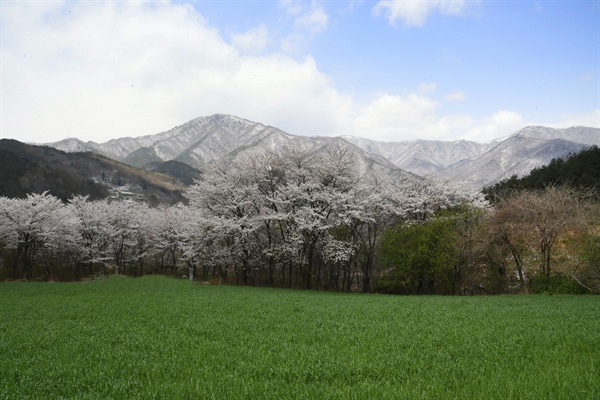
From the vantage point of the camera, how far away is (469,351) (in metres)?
8.38

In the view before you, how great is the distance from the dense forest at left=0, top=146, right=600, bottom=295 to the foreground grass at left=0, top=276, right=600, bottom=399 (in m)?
17.8

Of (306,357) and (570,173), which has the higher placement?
(570,173)

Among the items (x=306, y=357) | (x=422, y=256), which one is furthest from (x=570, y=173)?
(x=306, y=357)

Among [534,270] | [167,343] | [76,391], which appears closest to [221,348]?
[167,343]

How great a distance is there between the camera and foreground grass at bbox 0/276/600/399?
19.4 feet

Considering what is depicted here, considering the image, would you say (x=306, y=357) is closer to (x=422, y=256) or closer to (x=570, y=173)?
(x=422, y=256)

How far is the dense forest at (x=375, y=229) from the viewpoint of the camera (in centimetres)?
2875

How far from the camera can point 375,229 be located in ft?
131

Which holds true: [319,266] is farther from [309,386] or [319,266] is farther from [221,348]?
[309,386]

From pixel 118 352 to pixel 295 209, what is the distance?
29037 mm

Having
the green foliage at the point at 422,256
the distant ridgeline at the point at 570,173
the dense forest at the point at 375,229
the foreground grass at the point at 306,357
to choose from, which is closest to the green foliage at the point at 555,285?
the dense forest at the point at 375,229

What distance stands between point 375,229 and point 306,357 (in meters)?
32.9

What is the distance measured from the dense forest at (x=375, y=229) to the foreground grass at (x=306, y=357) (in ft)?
58.3

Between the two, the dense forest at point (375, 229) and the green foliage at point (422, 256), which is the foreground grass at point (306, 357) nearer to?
the dense forest at point (375, 229)
